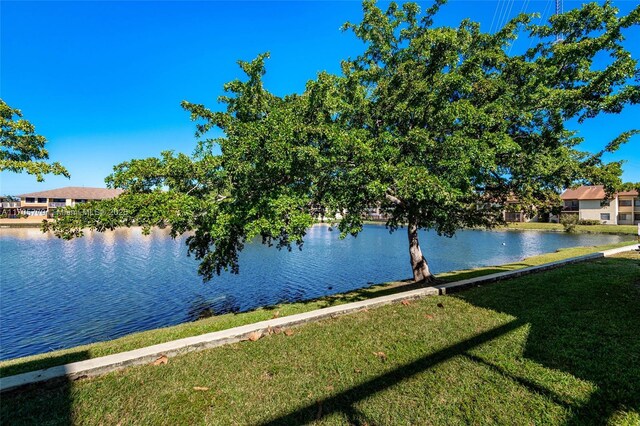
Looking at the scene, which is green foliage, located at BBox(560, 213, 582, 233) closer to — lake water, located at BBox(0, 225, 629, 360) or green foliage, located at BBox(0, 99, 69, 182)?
lake water, located at BBox(0, 225, 629, 360)

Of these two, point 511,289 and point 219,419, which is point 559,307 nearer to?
point 511,289

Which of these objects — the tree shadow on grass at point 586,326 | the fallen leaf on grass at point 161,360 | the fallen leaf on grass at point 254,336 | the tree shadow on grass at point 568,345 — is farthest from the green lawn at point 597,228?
the fallen leaf on grass at point 161,360

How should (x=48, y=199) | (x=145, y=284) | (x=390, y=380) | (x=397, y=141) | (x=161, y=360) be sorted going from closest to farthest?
(x=390, y=380), (x=161, y=360), (x=397, y=141), (x=145, y=284), (x=48, y=199)

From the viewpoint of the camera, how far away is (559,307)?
27.5ft

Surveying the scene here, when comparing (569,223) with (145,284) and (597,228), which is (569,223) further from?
(145,284)

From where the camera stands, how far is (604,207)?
221ft

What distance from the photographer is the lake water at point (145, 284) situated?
13.4 metres

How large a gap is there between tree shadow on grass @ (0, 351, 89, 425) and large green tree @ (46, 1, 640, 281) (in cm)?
407

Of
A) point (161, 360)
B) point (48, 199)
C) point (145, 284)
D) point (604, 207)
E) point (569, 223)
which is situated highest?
point (48, 199)

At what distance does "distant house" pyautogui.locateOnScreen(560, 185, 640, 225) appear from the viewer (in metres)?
65.4

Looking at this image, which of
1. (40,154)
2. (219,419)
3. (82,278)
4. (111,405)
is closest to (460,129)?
(219,419)

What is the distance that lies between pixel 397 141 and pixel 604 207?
263ft

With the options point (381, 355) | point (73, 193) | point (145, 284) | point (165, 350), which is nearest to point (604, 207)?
point (145, 284)

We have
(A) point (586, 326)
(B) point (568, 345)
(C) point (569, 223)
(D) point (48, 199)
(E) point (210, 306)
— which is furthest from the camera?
(D) point (48, 199)
